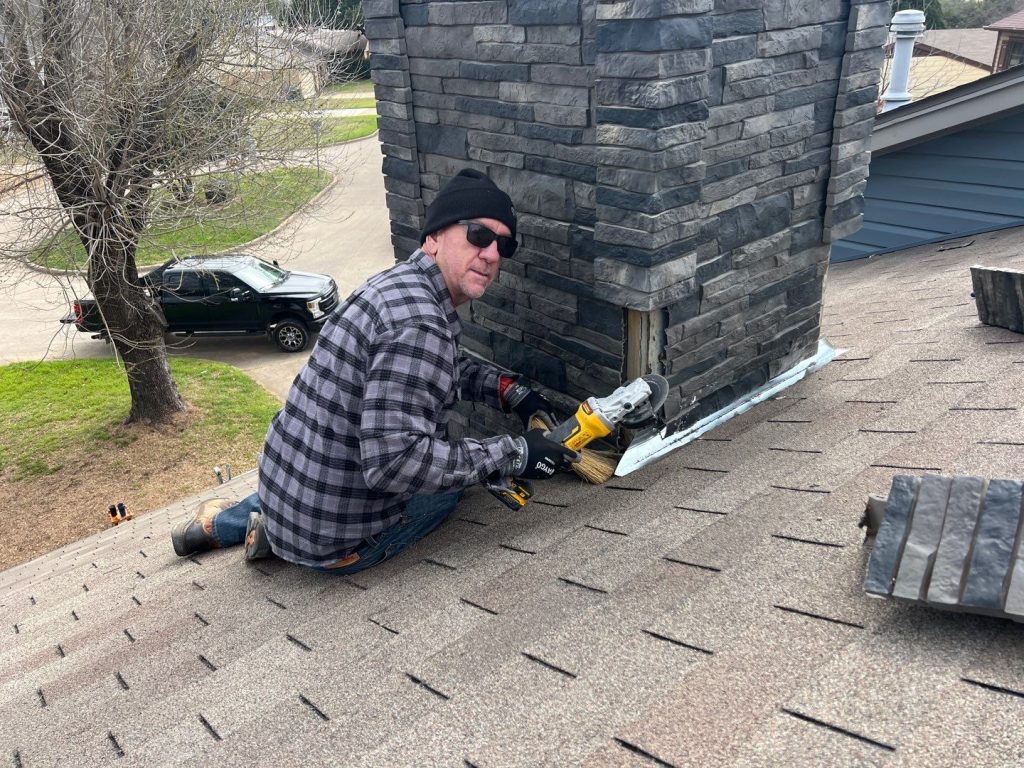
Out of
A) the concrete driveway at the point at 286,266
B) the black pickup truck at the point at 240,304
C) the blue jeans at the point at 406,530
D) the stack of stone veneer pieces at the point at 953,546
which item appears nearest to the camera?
the stack of stone veneer pieces at the point at 953,546

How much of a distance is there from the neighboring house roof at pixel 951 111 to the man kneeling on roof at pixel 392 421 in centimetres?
490

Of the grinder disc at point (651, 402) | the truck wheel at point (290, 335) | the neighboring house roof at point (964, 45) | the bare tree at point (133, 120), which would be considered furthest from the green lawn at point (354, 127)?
the grinder disc at point (651, 402)

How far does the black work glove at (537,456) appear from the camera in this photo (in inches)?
116

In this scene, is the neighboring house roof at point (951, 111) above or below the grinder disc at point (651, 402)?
above

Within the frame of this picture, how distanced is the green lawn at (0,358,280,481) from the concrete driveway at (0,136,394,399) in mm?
474

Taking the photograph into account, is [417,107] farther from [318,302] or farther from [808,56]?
[318,302]

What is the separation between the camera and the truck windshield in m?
12.6

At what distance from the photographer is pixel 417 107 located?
3.86 metres

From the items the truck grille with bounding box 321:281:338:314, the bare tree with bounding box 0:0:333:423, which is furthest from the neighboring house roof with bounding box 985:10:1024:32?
the bare tree with bounding box 0:0:333:423

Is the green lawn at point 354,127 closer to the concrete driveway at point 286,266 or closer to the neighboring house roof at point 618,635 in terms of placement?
the concrete driveway at point 286,266

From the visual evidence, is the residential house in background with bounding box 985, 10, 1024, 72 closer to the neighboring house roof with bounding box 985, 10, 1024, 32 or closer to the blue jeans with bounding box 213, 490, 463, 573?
the neighboring house roof with bounding box 985, 10, 1024, 32

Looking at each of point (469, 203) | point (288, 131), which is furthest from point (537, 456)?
point (288, 131)

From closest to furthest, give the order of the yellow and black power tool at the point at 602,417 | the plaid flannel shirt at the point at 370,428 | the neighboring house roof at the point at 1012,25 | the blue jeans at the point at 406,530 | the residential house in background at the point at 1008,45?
the plaid flannel shirt at the point at 370,428
the yellow and black power tool at the point at 602,417
the blue jeans at the point at 406,530
the neighboring house roof at the point at 1012,25
the residential house in background at the point at 1008,45

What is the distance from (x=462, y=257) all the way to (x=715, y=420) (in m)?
1.49
